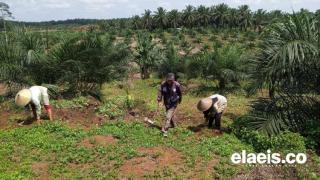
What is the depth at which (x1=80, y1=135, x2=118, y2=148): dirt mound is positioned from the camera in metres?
10.1

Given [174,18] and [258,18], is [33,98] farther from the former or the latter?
[174,18]

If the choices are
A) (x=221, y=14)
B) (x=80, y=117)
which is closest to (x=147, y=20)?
(x=221, y=14)

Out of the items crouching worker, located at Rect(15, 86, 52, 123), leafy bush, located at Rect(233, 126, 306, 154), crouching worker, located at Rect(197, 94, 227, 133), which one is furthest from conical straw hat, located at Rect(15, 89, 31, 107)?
leafy bush, located at Rect(233, 126, 306, 154)

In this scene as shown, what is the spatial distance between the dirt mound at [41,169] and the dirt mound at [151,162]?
1.48 metres

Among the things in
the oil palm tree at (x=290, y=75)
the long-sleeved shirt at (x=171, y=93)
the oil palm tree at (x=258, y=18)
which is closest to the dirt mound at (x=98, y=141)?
the long-sleeved shirt at (x=171, y=93)

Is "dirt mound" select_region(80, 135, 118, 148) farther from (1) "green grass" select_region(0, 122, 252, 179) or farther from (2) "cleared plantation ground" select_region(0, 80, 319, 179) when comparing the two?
(1) "green grass" select_region(0, 122, 252, 179)

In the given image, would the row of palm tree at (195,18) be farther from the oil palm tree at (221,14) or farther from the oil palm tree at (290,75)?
the oil palm tree at (290,75)

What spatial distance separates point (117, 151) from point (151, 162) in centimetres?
92

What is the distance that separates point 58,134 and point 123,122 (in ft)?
5.95

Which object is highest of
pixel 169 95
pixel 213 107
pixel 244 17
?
pixel 244 17

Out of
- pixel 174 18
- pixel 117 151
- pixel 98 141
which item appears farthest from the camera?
pixel 174 18

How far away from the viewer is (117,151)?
375 inches

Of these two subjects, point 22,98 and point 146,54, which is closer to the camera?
point 22,98

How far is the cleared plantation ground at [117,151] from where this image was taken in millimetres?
8594
